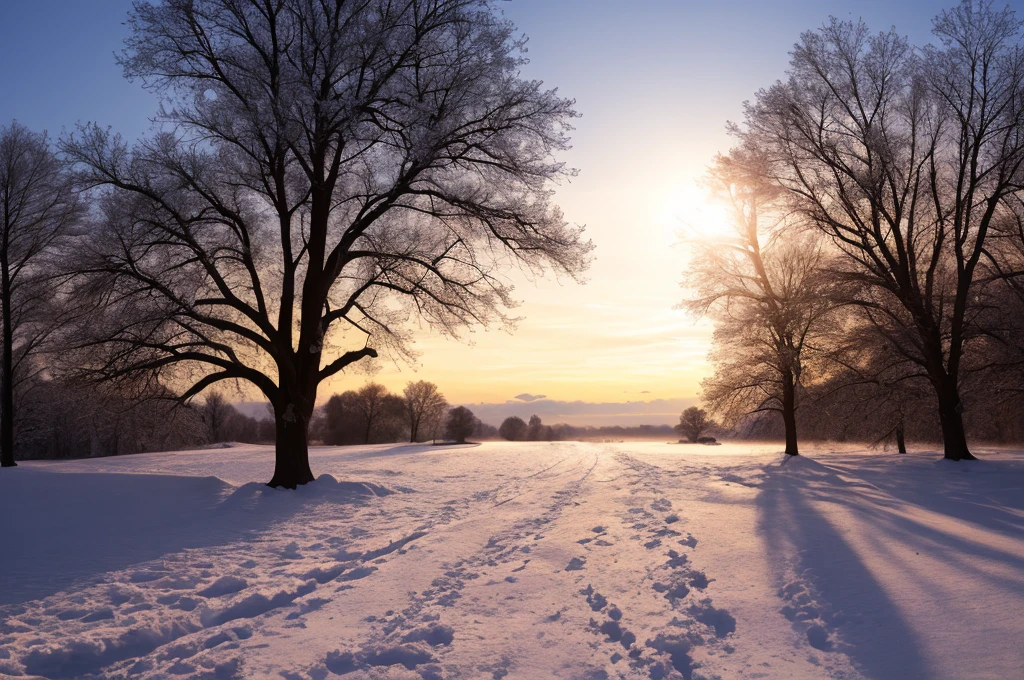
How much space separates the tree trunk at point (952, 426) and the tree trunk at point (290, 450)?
17499mm

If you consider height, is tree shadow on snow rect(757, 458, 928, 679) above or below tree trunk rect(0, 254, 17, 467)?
below

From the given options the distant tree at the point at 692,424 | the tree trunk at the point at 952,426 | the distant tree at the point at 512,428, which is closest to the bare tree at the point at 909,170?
the tree trunk at the point at 952,426

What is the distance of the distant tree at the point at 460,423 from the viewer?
6962 centimetres

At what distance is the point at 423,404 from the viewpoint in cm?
6756

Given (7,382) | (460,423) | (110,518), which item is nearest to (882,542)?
(110,518)

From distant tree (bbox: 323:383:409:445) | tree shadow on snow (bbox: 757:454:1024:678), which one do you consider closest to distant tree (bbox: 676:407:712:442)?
distant tree (bbox: 323:383:409:445)

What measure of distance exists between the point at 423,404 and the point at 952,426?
186 feet

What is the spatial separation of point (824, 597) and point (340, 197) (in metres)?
12.0

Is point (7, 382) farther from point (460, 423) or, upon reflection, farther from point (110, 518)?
point (460, 423)

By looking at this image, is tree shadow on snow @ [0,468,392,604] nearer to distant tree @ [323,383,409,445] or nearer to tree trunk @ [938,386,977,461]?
tree trunk @ [938,386,977,461]

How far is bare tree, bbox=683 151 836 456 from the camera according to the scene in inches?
743

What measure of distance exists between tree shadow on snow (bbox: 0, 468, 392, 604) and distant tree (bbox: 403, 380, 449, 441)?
56431mm

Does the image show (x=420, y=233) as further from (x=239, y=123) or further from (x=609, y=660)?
(x=609, y=660)

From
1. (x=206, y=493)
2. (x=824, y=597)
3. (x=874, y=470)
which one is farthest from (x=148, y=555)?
(x=874, y=470)
